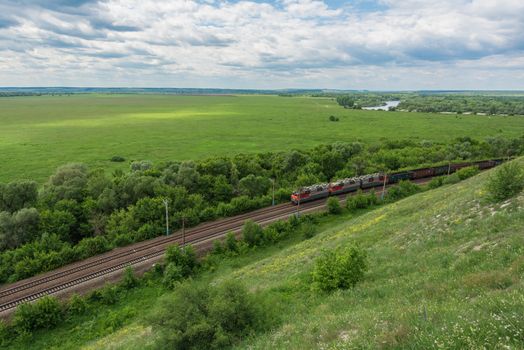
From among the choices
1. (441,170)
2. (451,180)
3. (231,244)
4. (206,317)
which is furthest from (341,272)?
(441,170)

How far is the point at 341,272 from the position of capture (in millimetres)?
17734

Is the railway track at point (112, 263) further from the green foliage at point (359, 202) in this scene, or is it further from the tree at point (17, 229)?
the tree at point (17, 229)

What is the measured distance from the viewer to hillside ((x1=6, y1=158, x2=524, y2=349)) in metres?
8.68

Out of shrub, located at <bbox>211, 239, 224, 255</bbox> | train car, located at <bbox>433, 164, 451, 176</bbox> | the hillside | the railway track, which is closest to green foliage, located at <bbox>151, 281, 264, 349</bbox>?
the hillside

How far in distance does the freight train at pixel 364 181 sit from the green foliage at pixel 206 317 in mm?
32917

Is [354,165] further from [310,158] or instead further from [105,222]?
[105,222]

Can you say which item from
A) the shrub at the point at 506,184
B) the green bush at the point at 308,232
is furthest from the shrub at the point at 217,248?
the shrub at the point at 506,184

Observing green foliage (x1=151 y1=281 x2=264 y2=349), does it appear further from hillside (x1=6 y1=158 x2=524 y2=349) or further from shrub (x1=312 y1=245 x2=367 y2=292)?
shrub (x1=312 y1=245 x2=367 y2=292)

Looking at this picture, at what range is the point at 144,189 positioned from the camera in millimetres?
50688

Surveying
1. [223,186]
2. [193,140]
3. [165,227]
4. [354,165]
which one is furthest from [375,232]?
[193,140]

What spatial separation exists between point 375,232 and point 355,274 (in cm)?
1131

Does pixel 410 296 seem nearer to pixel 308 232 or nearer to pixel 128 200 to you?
pixel 308 232

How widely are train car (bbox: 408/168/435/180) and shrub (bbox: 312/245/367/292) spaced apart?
5132 centimetres

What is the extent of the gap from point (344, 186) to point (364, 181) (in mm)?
5088
